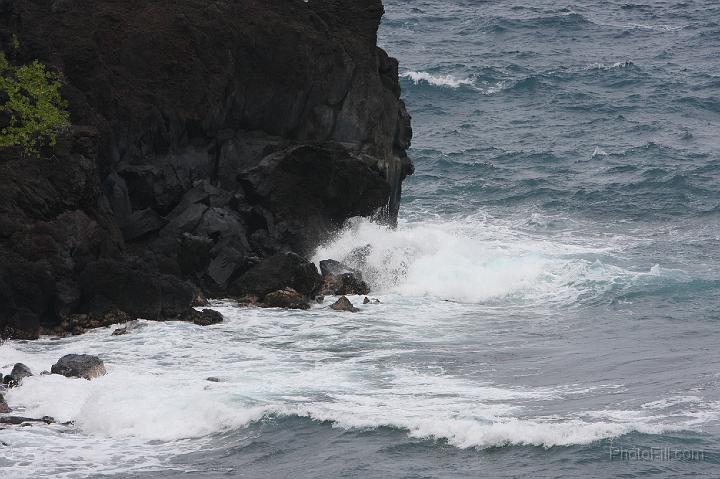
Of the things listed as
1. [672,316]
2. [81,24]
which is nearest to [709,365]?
[672,316]

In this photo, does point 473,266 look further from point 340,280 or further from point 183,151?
point 183,151

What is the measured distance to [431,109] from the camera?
56188 mm

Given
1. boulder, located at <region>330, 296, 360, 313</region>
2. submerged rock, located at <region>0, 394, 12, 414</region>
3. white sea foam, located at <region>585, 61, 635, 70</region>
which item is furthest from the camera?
white sea foam, located at <region>585, 61, 635, 70</region>

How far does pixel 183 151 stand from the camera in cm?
3019

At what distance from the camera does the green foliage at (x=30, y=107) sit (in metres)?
25.5

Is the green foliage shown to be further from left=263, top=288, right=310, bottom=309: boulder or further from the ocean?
left=263, top=288, right=310, bottom=309: boulder

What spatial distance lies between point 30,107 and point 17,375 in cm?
834

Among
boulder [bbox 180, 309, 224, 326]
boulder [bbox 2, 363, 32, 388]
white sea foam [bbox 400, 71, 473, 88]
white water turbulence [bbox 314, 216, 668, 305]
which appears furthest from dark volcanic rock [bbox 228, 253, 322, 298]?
white sea foam [bbox 400, 71, 473, 88]

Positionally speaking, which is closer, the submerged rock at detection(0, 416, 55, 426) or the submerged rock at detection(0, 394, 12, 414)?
the submerged rock at detection(0, 416, 55, 426)

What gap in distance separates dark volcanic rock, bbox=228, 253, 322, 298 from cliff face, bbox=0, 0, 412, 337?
1.86ft

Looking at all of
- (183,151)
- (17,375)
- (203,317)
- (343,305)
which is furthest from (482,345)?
(183,151)

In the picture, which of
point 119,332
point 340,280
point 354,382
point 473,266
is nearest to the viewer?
point 354,382

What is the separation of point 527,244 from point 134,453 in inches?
872

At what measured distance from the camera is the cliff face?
24.7 metres
